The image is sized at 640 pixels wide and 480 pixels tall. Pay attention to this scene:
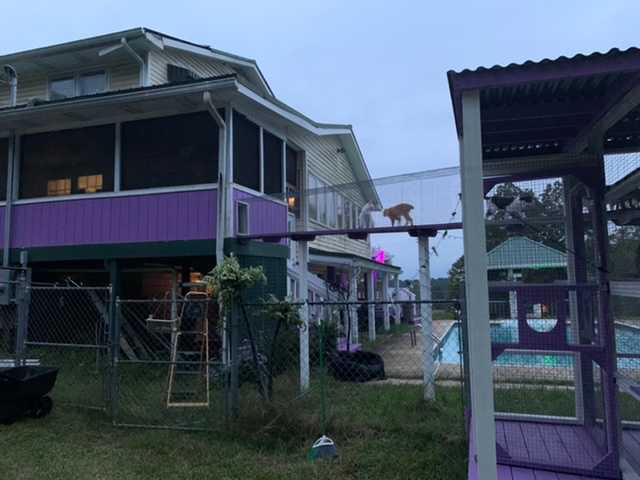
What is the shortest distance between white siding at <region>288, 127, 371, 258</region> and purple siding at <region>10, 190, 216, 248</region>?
11.5ft

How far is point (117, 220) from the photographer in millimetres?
8211

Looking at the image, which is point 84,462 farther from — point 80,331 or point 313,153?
point 313,153

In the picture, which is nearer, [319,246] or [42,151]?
[42,151]

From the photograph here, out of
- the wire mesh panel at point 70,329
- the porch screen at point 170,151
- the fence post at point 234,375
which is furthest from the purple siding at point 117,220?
the fence post at point 234,375

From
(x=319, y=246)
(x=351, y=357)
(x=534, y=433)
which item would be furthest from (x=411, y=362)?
(x=534, y=433)

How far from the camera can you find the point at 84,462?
4.39 metres

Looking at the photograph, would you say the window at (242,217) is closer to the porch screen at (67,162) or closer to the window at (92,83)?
the porch screen at (67,162)

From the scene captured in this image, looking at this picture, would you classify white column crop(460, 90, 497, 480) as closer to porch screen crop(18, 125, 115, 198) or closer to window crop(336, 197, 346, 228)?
porch screen crop(18, 125, 115, 198)

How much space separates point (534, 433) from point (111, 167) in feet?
24.6

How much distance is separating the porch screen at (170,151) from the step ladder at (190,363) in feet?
6.88

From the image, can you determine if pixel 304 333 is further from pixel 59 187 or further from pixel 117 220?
pixel 59 187

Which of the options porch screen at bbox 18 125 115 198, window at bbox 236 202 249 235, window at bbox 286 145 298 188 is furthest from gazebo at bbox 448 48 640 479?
window at bbox 286 145 298 188

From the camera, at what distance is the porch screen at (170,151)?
26.2 feet

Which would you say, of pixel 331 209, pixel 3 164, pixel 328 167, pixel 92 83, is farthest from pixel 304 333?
pixel 92 83
